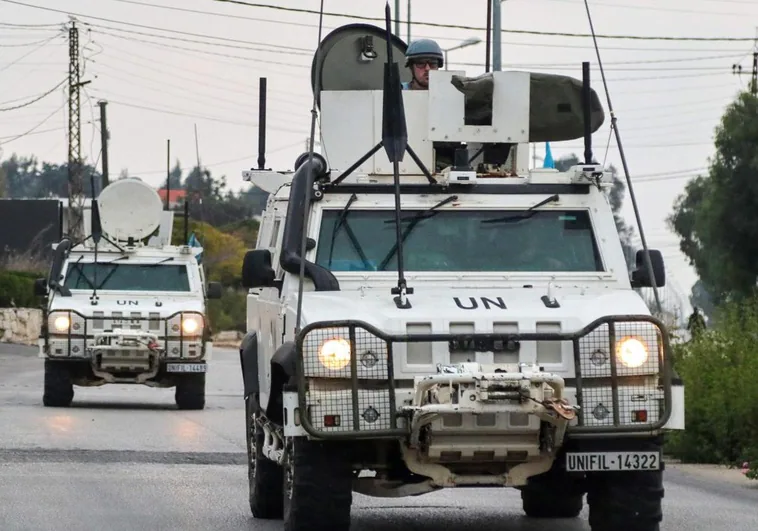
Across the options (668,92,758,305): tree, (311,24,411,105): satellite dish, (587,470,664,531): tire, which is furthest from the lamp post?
(668,92,758,305): tree

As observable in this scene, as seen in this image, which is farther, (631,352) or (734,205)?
(734,205)

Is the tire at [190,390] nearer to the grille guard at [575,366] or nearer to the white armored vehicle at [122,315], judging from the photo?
the white armored vehicle at [122,315]

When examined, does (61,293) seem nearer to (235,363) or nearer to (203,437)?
(203,437)

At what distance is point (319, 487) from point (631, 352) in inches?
67.0

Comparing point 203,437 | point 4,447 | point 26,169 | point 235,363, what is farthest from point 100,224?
point 26,169

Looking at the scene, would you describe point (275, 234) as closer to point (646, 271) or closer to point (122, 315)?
point (646, 271)

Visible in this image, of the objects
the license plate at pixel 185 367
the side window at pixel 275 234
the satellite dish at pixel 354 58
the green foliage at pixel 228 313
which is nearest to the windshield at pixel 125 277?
the license plate at pixel 185 367

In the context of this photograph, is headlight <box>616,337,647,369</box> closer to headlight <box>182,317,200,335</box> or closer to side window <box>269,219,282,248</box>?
side window <box>269,219,282,248</box>

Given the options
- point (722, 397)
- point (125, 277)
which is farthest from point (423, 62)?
point (125, 277)

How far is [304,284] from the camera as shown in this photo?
989cm

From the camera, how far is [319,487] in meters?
8.86

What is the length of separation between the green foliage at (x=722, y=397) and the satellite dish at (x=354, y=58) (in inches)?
207

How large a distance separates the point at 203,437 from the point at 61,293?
18.0 ft

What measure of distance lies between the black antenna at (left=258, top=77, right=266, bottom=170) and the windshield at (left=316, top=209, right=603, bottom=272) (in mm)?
1957
